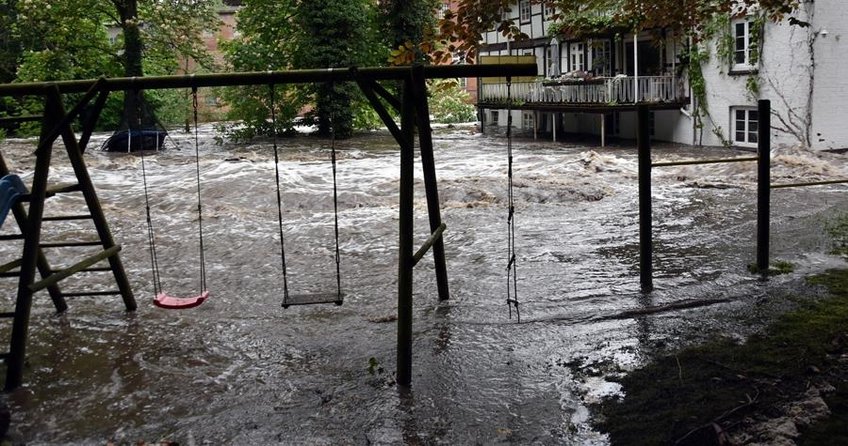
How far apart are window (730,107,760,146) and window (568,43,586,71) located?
9.79 m

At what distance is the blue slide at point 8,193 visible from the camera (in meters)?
5.93

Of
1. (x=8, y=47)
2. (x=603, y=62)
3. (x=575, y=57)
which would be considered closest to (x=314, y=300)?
(x=603, y=62)

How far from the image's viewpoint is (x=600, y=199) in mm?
16906

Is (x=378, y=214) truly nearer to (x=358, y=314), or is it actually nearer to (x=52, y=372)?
(x=358, y=314)

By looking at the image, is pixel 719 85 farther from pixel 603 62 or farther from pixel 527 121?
pixel 527 121

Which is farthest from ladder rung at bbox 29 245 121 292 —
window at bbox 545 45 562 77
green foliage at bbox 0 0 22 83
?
green foliage at bbox 0 0 22 83

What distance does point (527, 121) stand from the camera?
41.1 meters

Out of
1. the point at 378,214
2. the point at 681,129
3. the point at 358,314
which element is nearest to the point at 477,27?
the point at 358,314

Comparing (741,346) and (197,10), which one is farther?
(197,10)

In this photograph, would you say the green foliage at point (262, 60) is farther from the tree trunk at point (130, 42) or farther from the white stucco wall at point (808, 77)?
the white stucco wall at point (808, 77)

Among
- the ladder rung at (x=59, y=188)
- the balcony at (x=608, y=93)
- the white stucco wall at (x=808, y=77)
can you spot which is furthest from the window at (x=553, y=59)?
the ladder rung at (x=59, y=188)

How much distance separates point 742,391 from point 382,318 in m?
3.74

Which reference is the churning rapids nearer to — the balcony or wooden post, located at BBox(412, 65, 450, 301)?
wooden post, located at BBox(412, 65, 450, 301)

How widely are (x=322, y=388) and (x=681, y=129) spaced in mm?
25417
